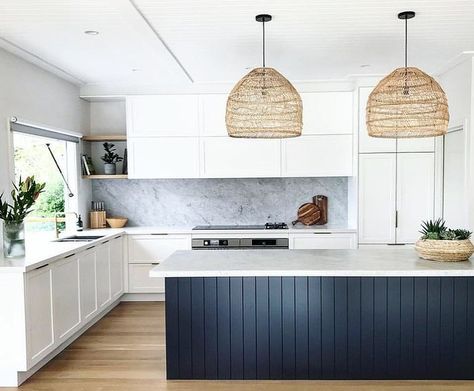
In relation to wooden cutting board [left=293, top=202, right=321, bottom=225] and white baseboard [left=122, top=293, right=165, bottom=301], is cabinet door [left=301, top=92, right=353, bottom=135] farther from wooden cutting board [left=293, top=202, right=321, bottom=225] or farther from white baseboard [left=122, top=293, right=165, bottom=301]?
white baseboard [left=122, top=293, right=165, bottom=301]

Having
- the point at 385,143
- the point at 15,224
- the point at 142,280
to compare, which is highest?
the point at 385,143

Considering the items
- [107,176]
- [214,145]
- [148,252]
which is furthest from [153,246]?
[214,145]

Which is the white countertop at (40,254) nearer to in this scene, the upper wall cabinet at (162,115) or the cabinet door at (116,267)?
the cabinet door at (116,267)

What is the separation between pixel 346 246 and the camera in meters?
5.14

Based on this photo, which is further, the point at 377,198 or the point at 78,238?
the point at 377,198

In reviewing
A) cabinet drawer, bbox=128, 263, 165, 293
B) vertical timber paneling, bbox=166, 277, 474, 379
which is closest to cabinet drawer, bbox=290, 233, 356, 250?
cabinet drawer, bbox=128, 263, 165, 293

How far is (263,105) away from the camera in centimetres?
285

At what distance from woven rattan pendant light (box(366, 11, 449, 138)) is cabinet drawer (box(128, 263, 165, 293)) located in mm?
3393

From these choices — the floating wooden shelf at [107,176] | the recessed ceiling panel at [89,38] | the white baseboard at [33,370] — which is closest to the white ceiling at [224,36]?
the recessed ceiling panel at [89,38]

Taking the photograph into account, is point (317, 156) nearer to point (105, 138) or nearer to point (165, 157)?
point (165, 157)

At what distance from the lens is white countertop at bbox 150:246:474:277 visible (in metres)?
2.93

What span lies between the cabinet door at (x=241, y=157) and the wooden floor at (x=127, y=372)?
1.94 m

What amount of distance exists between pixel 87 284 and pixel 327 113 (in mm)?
3223

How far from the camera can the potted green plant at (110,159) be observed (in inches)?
217
